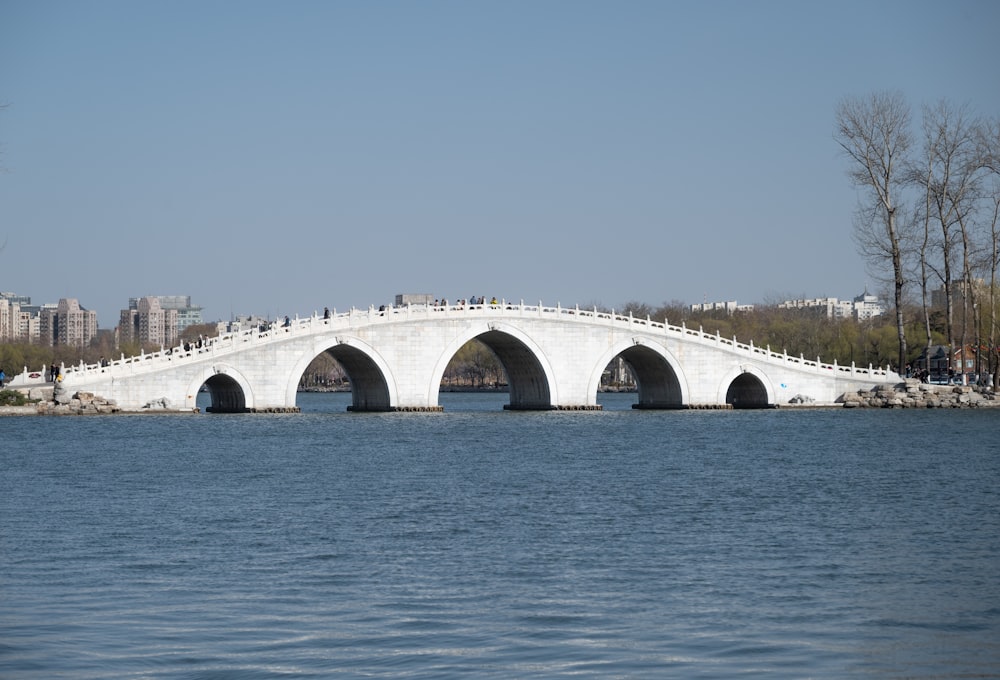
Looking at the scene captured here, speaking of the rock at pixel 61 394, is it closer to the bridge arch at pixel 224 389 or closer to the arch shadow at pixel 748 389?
the bridge arch at pixel 224 389

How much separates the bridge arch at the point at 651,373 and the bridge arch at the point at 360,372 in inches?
363

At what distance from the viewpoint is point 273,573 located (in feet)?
61.3

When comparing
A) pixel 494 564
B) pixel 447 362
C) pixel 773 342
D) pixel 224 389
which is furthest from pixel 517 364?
pixel 773 342

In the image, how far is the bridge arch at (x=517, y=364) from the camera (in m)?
56.8

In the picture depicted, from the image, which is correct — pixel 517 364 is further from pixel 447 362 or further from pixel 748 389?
pixel 748 389

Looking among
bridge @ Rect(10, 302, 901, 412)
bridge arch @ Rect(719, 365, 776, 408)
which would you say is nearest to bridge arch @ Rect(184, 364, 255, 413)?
bridge @ Rect(10, 302, 901, 412)

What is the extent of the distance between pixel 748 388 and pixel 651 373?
194 inches

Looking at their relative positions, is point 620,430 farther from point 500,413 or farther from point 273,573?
point 273,573

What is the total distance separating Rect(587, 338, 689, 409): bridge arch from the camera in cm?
6038

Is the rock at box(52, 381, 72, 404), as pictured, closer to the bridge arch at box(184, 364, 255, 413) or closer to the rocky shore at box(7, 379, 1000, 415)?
the bridge arch at box(184, 364, 255, 413)

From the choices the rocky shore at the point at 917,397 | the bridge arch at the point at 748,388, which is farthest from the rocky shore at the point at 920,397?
the bridge arch at the point at 748,388

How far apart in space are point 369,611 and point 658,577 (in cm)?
432

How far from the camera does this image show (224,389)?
188ft

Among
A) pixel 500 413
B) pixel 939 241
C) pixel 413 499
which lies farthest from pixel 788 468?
pixel 939 241
